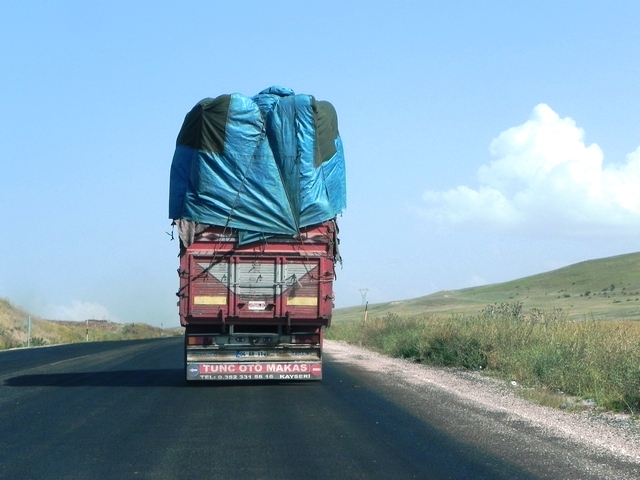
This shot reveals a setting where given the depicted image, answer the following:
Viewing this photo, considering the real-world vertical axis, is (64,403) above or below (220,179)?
below

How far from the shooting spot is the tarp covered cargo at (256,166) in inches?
615

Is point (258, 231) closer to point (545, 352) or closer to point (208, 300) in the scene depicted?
point (208, 300)

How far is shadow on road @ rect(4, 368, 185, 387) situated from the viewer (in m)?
17.2

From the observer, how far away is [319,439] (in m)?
10.0

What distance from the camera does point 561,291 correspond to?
10338cm

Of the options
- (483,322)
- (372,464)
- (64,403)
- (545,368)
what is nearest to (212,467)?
(372,464)

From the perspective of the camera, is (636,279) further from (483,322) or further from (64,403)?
(64,403)

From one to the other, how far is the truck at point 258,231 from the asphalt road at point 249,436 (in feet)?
2.43

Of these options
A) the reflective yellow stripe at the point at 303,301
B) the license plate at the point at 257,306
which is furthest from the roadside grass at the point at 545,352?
the license plate at the point at 257,306

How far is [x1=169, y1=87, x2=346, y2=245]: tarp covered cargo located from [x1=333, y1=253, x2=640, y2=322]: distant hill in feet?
201

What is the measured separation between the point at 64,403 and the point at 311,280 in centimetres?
466

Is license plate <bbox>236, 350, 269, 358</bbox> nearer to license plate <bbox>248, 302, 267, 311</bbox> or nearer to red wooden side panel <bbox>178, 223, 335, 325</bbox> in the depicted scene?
red wooden side panel <bbox>178, 223, 335, 325</bbox>

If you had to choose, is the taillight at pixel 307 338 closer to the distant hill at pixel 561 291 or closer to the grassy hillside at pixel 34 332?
the grassy hillside at pixel 34 332

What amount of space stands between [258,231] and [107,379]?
214 inches
